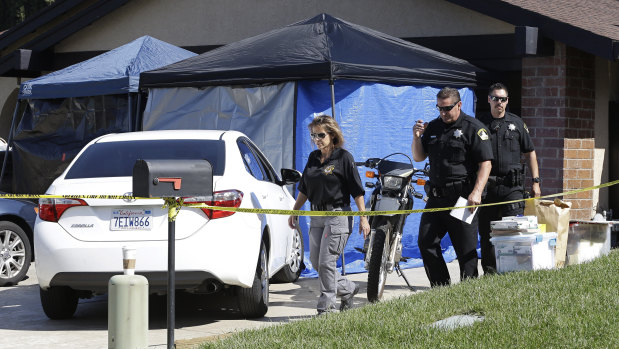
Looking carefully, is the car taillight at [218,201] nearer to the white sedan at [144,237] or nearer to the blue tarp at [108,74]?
the white sedan at [144,237]

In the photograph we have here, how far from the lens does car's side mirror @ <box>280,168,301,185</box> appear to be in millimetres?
9195

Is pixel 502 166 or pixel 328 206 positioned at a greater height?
pixel 502 166

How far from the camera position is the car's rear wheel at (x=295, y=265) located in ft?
33.6

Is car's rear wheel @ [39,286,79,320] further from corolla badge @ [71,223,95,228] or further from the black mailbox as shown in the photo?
the black mailbox

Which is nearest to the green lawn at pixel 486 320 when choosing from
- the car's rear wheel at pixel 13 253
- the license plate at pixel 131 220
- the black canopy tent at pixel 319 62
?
the license plate at pixel 131 220

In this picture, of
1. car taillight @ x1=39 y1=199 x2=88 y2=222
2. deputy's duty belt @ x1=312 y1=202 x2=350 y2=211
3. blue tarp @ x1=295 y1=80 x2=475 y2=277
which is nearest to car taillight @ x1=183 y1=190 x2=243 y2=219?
deputy's duty belt @ x1=312 y1=202 x2=350 y2=211

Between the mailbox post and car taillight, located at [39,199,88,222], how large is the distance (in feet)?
5.74

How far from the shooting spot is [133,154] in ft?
27.4

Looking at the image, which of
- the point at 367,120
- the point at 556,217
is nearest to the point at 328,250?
the point at 556,217

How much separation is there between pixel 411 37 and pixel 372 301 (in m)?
6.49

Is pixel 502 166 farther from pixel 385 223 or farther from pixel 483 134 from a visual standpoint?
pixel 385 223

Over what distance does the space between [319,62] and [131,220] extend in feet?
12.4

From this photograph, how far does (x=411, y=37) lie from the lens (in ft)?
46.5

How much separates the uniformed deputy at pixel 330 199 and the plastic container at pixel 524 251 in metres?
1.21
